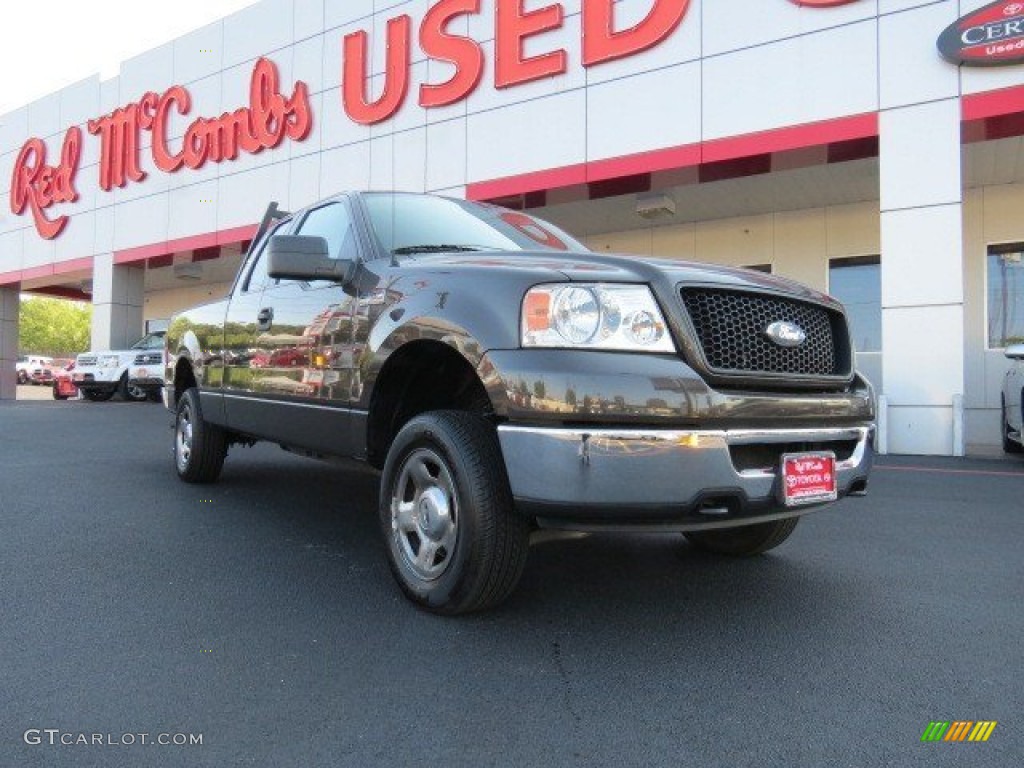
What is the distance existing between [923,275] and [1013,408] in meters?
1.78

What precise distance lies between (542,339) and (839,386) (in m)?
1.33

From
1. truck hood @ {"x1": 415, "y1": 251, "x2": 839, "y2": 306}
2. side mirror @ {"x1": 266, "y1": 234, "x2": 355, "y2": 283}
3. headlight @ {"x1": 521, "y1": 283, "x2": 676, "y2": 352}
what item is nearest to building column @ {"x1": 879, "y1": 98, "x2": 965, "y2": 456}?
truck hood @ {"x1": 415, "y1": 251, "x2": 839, "y2": 306}

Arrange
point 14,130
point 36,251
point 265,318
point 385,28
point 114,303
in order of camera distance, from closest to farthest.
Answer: point 265,318 < point 385,28 < point 114,303 < point 36,251 < point 14,130

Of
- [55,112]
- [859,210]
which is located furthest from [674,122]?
[55,112]

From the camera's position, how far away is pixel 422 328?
302cm

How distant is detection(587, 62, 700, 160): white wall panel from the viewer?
1068 centimetres

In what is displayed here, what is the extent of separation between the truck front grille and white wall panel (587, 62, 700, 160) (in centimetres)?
823

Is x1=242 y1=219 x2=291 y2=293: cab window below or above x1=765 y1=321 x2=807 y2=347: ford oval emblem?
above

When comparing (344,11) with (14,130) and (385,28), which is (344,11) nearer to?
(385,28)

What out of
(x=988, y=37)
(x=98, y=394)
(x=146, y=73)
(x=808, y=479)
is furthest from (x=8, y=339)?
(x=808, y=479)

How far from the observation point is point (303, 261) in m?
3.44

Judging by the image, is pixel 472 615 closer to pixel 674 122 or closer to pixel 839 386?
pixel 839 386

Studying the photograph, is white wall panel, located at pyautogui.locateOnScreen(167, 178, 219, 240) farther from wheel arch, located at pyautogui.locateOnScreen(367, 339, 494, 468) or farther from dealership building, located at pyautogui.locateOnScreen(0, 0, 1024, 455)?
wheel arch, located at pyautogui.locateOnScreen(367, 339, 494, 468)

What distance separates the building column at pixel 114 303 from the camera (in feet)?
63.3
